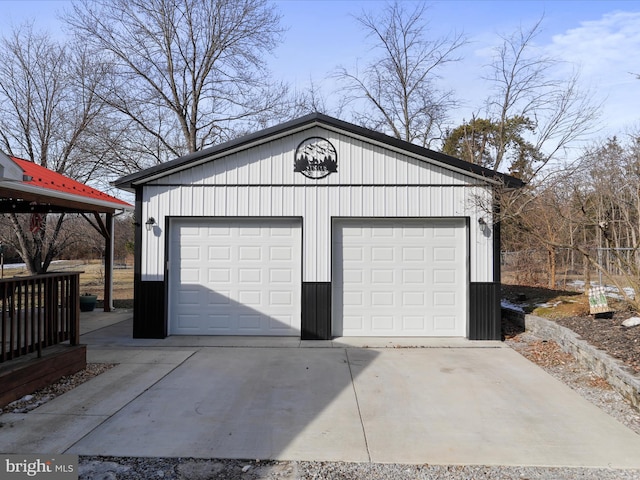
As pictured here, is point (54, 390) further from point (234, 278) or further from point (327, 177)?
point (327, 177)

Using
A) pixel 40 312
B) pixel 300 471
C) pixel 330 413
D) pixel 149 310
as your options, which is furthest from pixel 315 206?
pixel 300 471

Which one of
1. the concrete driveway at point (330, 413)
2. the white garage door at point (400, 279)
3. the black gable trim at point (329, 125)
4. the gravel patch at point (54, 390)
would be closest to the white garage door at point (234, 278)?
the white garage door at point (400, 279)

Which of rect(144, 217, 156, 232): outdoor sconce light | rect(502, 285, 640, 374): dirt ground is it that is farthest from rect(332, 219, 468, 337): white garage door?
rect(144, 217, 156, 232): outdoor sconce light

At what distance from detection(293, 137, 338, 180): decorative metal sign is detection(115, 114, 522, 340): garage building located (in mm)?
19

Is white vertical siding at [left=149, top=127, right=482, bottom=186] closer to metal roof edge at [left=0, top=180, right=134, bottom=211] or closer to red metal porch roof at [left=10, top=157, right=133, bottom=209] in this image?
metal roof edge at [left=0, top=180, right=134, bottom=211]

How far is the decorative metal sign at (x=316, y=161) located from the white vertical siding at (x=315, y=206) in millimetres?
290

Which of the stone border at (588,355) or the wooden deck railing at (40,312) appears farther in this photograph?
the wooden deck railing at (40,312)

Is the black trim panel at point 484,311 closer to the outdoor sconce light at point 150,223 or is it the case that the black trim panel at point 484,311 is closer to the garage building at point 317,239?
the garage building at point 317,239

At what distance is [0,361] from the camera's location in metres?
4.92

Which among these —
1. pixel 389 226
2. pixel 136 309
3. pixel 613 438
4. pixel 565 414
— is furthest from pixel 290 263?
pixel 613 438

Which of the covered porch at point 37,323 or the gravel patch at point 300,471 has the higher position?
the covered porch at point 37,323

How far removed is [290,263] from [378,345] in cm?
226

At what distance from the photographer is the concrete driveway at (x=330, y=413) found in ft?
12.5

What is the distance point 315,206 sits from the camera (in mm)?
8344
